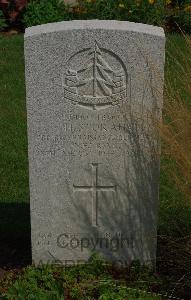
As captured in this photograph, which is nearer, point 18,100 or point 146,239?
point 146,239

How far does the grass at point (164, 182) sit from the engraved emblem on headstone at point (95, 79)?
0.30 meters

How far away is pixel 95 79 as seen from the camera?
3674mm

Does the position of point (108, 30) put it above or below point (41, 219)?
above

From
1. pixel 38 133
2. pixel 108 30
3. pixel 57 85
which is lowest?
pixel 38 133

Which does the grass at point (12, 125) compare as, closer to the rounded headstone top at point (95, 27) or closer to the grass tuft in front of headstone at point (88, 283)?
the grass tuft in front of headstone at point (88, 283)

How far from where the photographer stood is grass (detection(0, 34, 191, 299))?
3713 millimetres

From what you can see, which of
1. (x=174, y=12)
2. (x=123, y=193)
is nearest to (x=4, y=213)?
(x=123, y=193)

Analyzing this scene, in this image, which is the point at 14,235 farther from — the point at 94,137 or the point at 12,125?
the point at 12,125

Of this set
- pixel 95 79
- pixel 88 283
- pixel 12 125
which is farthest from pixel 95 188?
pixel 12 125

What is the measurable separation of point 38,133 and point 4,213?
1.39 meters

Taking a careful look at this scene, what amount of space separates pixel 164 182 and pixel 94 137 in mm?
1779

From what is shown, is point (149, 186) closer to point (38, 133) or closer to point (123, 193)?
point (123, 193)

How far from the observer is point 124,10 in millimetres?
8562

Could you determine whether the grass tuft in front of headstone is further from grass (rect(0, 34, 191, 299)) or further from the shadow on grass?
the shadow on grass
